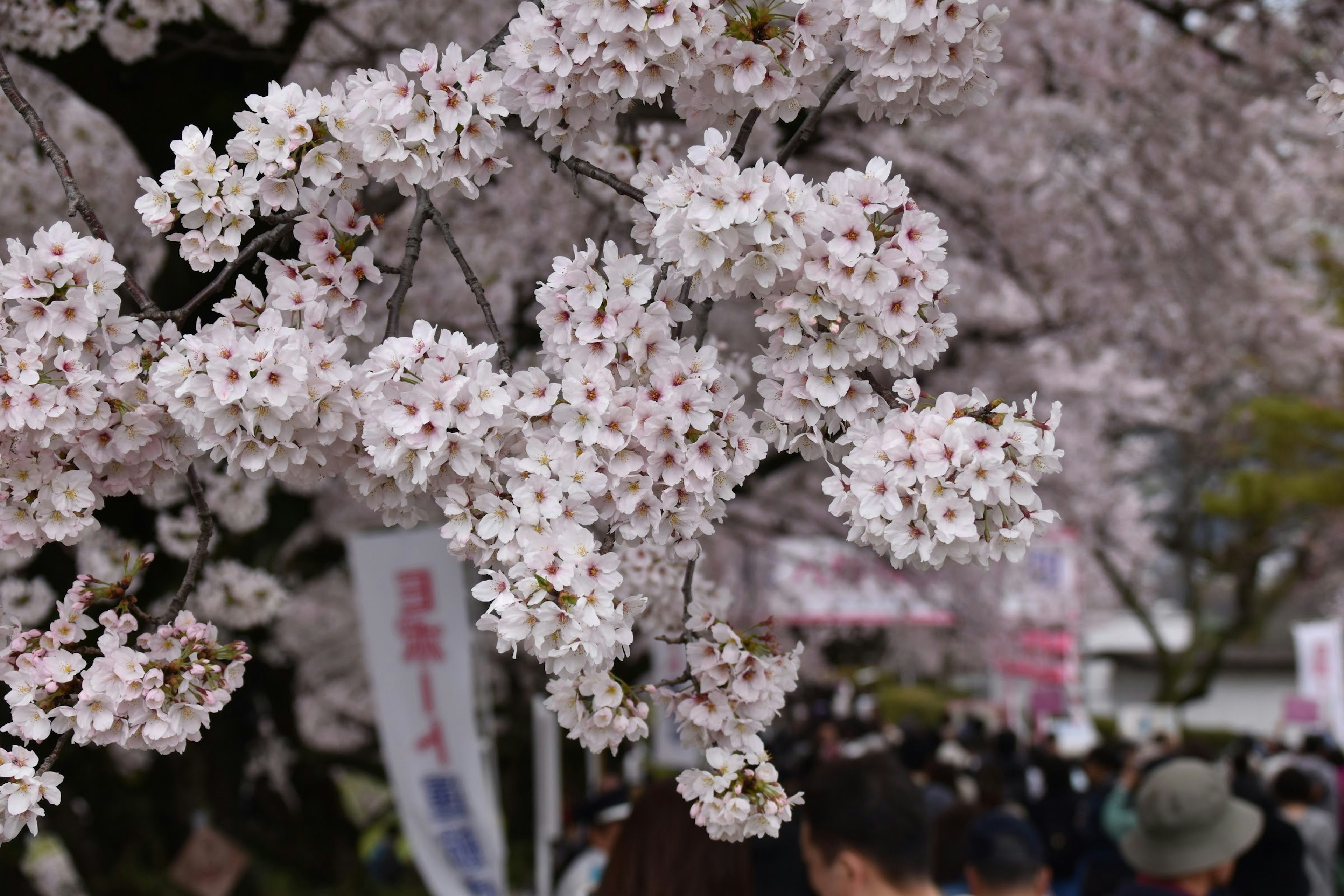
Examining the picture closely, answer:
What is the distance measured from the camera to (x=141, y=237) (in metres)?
5.65

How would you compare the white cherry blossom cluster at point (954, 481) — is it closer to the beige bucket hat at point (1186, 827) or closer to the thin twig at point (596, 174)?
the thin twig at point (596, 174)

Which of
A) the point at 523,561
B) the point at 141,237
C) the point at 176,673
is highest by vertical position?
the point at 141,237

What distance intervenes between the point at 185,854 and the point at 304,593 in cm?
450

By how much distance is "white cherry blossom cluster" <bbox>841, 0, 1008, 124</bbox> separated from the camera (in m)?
1.84

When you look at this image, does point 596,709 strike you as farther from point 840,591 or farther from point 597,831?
point 840,591

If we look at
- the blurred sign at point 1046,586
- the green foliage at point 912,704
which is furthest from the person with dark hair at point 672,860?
the green foliage at point 912,704

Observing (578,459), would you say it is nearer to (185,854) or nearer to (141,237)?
(141,237)

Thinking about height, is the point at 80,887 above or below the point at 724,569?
below

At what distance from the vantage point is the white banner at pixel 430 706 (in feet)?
20.0

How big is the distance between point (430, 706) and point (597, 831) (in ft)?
4.54

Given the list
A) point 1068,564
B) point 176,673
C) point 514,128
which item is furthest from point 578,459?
point 1068,564

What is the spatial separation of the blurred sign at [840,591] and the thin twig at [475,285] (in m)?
11.3

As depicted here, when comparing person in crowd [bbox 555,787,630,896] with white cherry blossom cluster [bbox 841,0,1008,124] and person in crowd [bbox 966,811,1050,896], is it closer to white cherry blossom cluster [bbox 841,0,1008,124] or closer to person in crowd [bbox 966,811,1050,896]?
person in crowd [bbox 966,811,1050,896]

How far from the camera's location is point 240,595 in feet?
18.4
